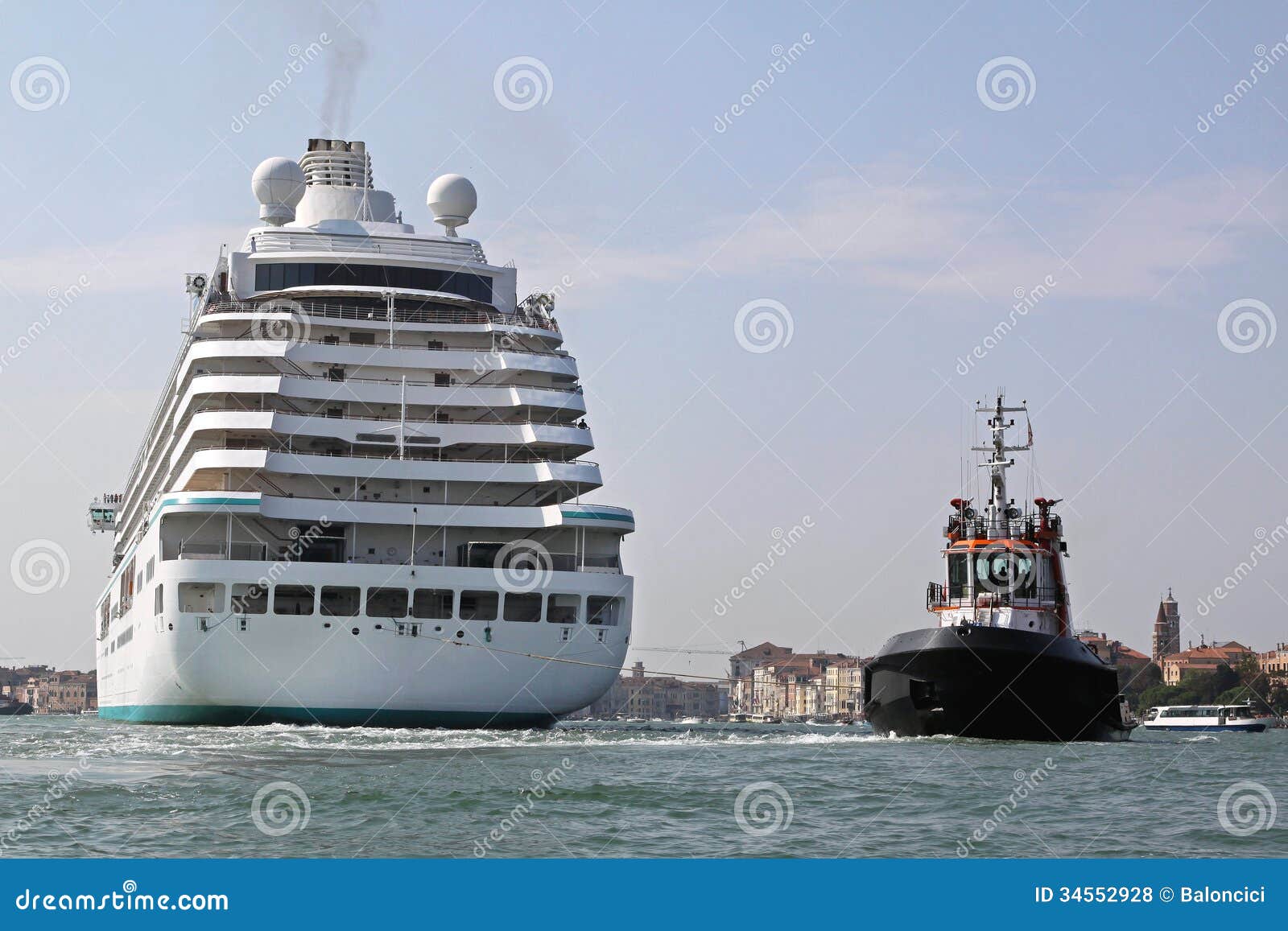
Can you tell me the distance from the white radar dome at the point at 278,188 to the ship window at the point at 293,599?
64.3 ft

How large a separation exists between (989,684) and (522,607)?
1256cm

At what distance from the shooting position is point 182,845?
66.1 ft

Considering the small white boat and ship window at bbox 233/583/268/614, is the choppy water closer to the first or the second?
ship window at bbox 233/583/268/614

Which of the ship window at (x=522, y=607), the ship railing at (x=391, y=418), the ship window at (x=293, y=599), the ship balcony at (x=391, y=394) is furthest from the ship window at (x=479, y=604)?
the ship balcony at (x=391, y=394)

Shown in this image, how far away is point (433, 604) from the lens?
153 feet

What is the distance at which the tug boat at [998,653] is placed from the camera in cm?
4409

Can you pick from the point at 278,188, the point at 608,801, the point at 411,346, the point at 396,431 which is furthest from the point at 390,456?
the point at 608,801

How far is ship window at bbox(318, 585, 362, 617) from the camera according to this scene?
45.7 meters

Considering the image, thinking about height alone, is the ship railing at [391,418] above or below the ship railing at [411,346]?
below

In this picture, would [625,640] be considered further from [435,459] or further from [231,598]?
[231,598]

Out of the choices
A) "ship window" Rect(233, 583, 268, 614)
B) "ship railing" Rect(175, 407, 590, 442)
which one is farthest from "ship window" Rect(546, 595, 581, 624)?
"ship window" Rect(233, 583, 268, 614)

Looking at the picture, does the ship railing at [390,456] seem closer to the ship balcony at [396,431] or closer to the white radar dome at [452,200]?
the ship balcony at [396,431]

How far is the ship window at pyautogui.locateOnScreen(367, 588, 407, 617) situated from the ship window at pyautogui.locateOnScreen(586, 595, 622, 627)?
201 inches

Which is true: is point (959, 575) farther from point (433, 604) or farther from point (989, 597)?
point (433, 604)
